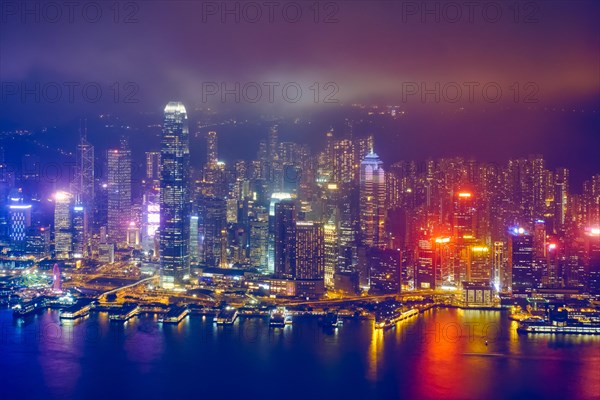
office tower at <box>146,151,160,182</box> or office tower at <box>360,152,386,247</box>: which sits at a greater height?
office tower at <box>146,151,160,182</box>

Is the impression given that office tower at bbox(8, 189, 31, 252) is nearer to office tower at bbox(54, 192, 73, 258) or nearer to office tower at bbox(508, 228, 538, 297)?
office tower at bbox(54, 192, 73, 258)

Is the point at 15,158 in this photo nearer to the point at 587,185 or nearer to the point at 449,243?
the point at 449,243

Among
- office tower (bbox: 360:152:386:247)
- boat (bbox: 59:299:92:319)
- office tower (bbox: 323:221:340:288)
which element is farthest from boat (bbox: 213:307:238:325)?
office tower (bbox: 360:152:386:247)

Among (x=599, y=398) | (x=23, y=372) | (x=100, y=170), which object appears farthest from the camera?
(x=100, y=170)

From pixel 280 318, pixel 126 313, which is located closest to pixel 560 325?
pixel 280 318

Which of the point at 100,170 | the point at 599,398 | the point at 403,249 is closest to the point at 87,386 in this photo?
the point at 599,398

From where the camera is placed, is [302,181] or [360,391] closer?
[360,391]
